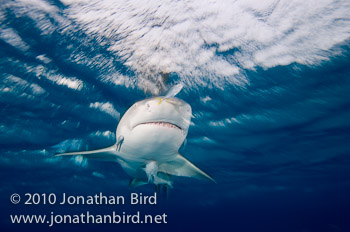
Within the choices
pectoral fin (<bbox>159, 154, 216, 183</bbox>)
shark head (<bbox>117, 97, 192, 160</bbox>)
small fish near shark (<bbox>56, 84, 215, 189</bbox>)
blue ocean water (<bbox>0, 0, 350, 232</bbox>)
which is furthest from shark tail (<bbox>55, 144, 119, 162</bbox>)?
blue ocean water (<bbox>0, 0, 350, 232</bbox>)

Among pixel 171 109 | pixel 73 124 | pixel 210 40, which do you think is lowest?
pixel 171 109

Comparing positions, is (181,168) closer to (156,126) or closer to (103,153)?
(103,153)

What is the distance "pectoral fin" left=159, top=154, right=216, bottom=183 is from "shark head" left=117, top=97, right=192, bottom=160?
689mm

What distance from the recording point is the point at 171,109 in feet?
11.7

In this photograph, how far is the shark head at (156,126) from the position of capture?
141 inches

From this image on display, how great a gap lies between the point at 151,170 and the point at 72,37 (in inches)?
185

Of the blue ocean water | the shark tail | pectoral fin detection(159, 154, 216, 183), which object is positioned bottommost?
pectoral fin detection(159, 154, 216, 183)

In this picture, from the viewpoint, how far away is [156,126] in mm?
4016

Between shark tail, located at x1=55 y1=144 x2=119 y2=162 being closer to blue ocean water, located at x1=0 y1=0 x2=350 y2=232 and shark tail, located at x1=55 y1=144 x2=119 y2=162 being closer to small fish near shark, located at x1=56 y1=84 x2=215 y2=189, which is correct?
small fish near shark, located at x1=56 y1=84 x2=215 y2=189

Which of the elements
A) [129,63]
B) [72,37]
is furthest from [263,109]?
[72,37]

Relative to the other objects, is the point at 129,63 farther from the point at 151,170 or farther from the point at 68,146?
the point at 68,146

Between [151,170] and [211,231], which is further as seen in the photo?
[211,231]

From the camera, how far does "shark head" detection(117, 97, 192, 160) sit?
3.59 m

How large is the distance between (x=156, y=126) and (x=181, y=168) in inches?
100
